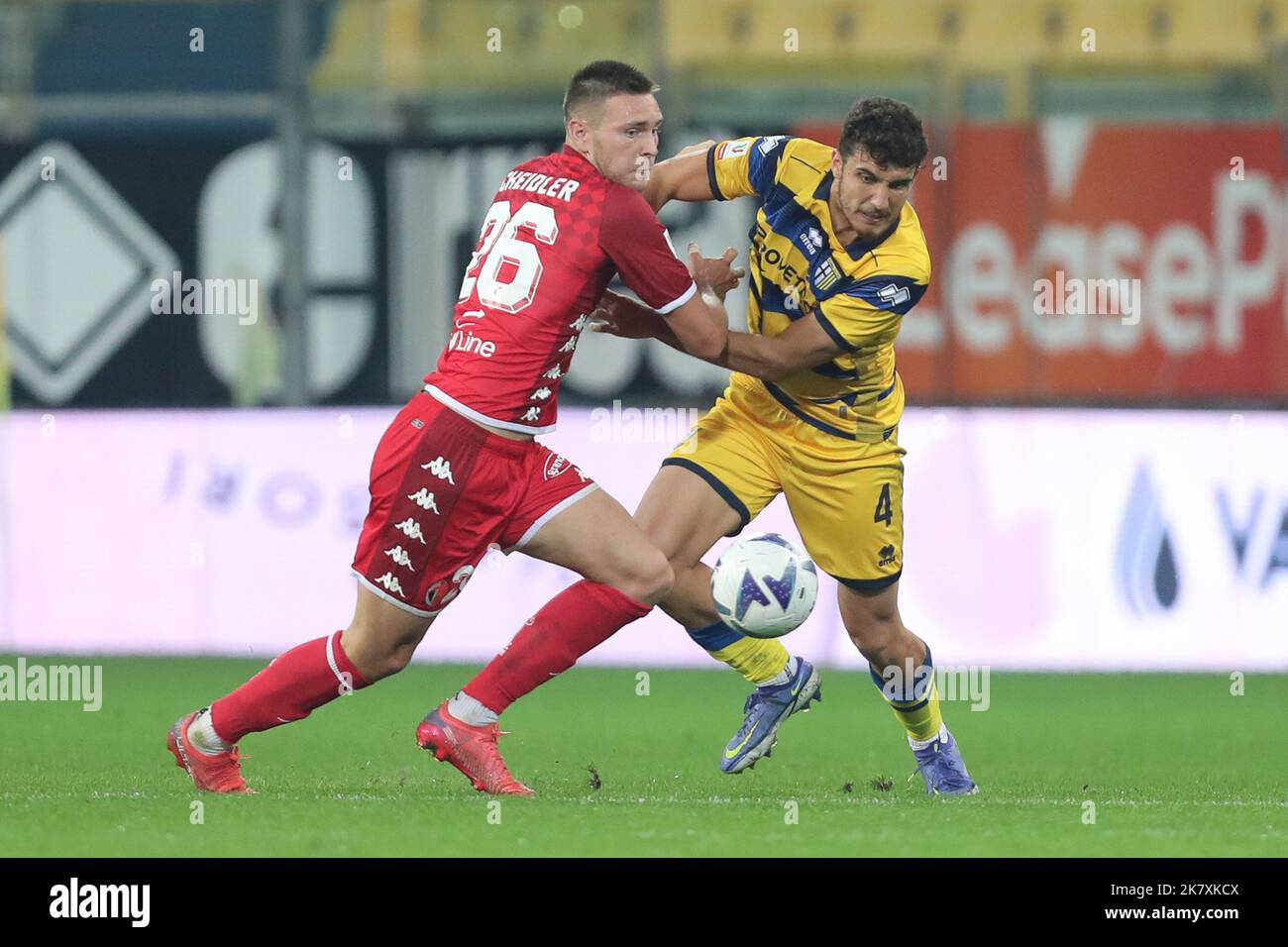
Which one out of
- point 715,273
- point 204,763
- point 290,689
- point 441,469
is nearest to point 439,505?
point 441,469

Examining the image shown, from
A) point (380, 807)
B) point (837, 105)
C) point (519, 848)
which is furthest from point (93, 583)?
point (519, 848)

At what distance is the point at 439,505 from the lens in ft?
20.1

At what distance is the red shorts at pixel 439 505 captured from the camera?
6.13m

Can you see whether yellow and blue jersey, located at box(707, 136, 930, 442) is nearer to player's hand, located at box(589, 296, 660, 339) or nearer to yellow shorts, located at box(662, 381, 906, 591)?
yellow shorts, located at box(662, 381, 906, 591)

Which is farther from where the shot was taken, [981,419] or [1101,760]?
[981,419]

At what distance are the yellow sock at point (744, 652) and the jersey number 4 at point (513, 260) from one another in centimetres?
135

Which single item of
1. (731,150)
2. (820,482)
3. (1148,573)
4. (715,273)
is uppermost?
(731,150)

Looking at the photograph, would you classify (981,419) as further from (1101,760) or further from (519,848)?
(519,848)

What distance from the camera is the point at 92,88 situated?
39.4ft

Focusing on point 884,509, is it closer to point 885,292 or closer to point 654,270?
point 885,292

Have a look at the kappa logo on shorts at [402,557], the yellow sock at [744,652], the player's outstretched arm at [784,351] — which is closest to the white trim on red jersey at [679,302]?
the player's outstretched arm at [784,351]

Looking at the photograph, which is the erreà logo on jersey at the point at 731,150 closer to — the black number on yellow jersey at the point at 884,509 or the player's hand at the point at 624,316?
the player's hand at the point at 624,316

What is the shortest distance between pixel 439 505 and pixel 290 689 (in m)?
0.66

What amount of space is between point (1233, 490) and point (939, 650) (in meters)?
1.66
